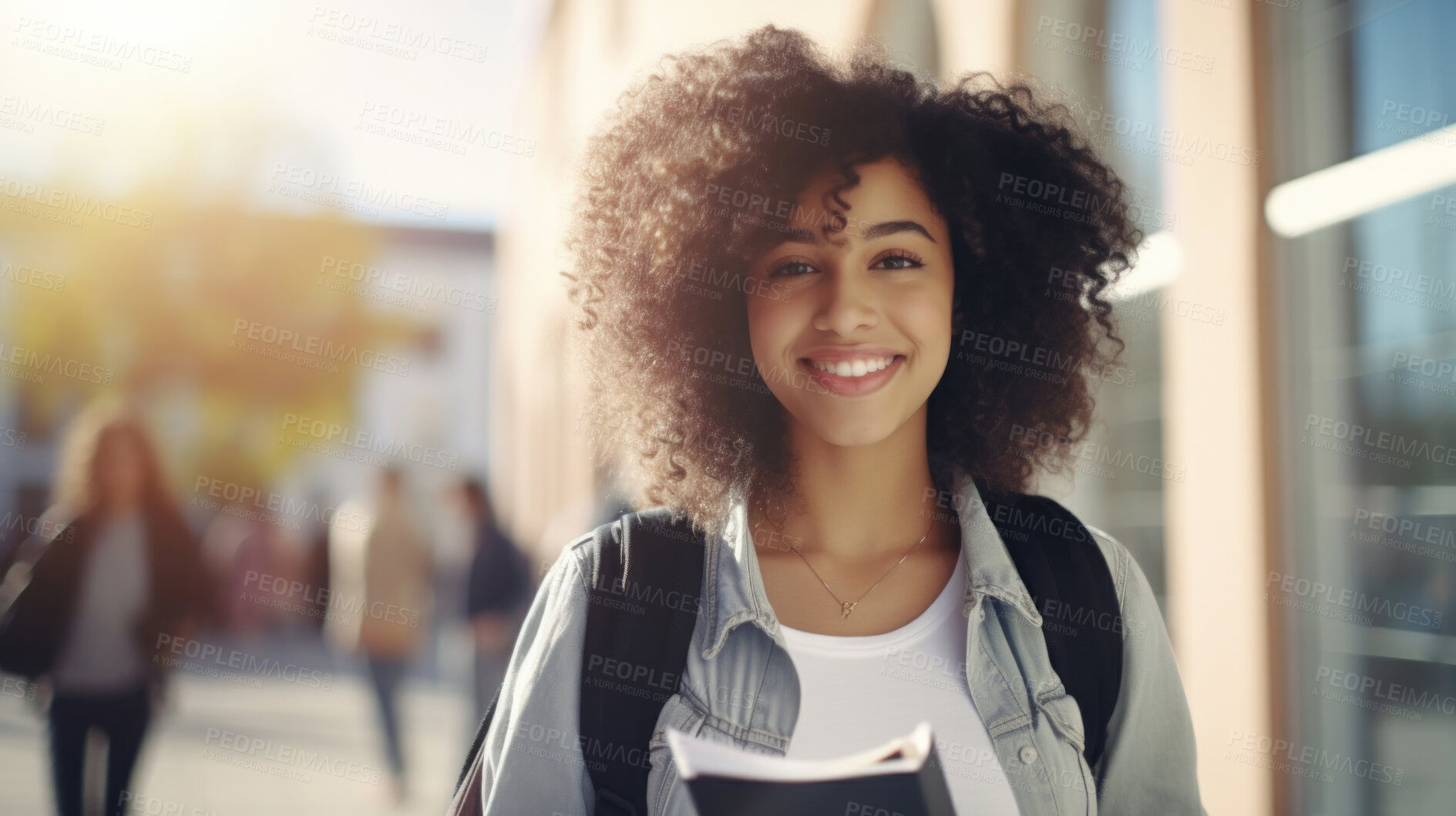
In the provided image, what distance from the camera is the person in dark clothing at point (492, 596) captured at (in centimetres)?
591

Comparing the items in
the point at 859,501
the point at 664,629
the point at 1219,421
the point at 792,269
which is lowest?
the point at 664,629

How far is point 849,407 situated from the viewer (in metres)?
1.84

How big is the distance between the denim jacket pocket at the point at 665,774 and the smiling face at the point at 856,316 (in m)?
0.56

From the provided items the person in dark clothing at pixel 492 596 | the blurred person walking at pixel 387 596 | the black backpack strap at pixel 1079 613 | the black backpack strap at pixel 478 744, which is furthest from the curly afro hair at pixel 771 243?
the blurred person walking at pixel 387 596

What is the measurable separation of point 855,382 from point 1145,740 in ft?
2.59

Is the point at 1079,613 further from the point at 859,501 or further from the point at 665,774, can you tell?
the point at 665,774

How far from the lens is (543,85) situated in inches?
692

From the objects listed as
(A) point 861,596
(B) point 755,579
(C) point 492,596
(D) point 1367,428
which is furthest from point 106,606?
(D) point 1367,428

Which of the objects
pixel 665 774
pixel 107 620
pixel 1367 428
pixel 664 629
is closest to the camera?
pixel 665 774

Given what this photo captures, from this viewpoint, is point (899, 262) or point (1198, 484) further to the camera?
point (1198, 484)

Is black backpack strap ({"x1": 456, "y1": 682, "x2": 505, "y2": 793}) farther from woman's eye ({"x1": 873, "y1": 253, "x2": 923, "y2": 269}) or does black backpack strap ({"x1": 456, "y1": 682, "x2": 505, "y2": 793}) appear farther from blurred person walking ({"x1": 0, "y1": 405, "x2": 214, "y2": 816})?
blurred person walking ({"x1": 0, "y1": 405, "x2": 214, "y2": 816})

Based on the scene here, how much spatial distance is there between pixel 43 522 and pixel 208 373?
17437 mm

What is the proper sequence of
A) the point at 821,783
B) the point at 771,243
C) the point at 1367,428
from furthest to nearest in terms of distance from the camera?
the point at 1367,428 < the point at 771,243 < the point at 821,783

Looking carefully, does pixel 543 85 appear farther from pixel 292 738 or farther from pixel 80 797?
pixel 80 797
